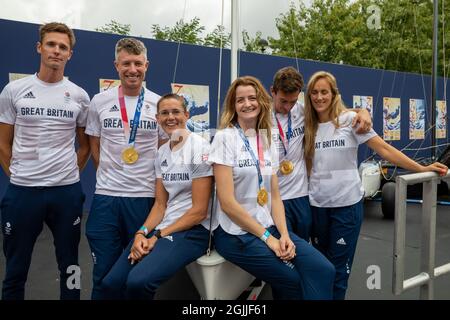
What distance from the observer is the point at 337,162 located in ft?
8.26

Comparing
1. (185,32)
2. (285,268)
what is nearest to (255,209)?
(285,268)

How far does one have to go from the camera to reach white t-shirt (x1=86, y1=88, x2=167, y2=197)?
7.88 ft

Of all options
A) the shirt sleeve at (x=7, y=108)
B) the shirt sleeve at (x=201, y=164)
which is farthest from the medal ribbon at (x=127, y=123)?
the shirt sleeve at (x=7, y=108)

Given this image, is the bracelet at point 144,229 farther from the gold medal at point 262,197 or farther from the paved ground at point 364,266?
the gold medal at point 262,197

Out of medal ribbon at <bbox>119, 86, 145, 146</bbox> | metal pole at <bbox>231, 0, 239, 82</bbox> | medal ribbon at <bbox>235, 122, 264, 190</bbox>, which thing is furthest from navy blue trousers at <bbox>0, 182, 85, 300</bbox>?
metal pole at <bbox>231, 0, 239, 82</bbox>

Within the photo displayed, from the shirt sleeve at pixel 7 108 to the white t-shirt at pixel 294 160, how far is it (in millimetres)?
1516

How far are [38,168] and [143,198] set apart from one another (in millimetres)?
623

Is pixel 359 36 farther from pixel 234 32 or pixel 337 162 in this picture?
pixel 337 162

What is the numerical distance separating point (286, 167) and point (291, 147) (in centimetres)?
13

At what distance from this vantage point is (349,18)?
16688 millimetres

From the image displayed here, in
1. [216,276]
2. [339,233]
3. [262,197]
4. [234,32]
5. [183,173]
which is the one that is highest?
[234,32]
